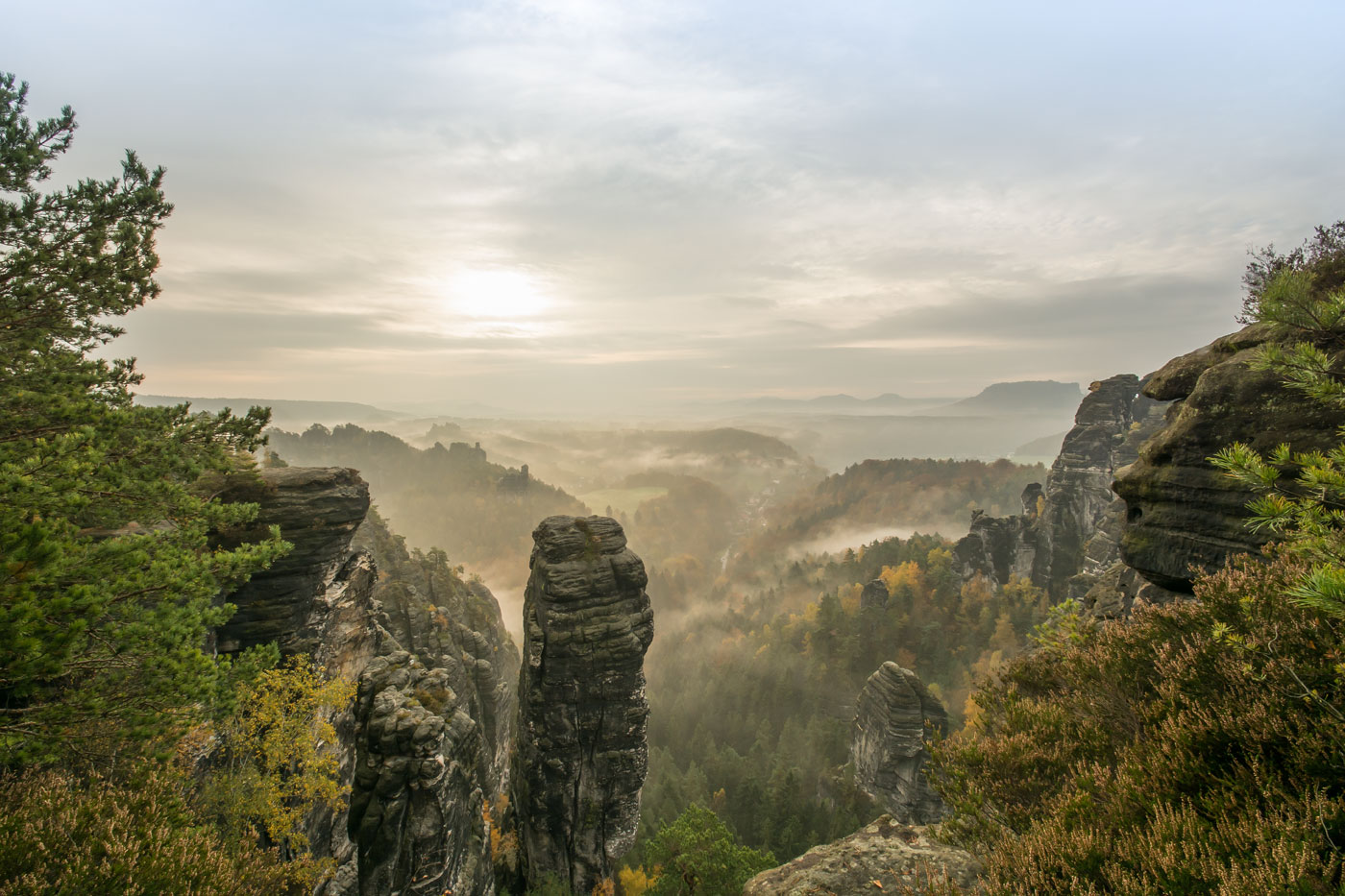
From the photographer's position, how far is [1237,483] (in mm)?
15227

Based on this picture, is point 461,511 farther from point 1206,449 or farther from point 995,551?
point 1206,449

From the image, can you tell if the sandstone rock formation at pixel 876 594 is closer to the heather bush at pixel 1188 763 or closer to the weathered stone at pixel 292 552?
the heather bush at pixel 1188 763

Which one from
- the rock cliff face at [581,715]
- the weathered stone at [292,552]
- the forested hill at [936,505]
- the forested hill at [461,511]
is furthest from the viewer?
the forested hill at [461,511]

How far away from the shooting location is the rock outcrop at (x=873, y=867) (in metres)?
12.0

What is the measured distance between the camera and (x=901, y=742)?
4753cm

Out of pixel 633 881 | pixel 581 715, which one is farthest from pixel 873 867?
pixel 633 881

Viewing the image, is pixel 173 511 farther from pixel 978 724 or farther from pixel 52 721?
pixel 978 724

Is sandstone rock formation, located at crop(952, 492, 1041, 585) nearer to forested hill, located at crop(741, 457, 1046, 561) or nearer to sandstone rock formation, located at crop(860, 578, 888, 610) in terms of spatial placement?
sandstone rock formation, located at crop(860, 578, 888, 610)

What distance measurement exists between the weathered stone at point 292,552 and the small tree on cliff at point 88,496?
6.72 metres

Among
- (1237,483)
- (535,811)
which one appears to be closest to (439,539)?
(535,811)

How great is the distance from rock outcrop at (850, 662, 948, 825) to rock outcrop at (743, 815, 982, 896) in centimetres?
3914

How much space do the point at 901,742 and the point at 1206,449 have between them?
4325 centimetres

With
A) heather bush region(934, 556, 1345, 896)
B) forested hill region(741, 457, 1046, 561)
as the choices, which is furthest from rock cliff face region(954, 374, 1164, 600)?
forested hill region(741, 457, 1046, 561)

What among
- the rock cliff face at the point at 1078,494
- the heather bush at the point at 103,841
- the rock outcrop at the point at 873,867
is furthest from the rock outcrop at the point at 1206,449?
the rock cliff face at the point at 1078,494
